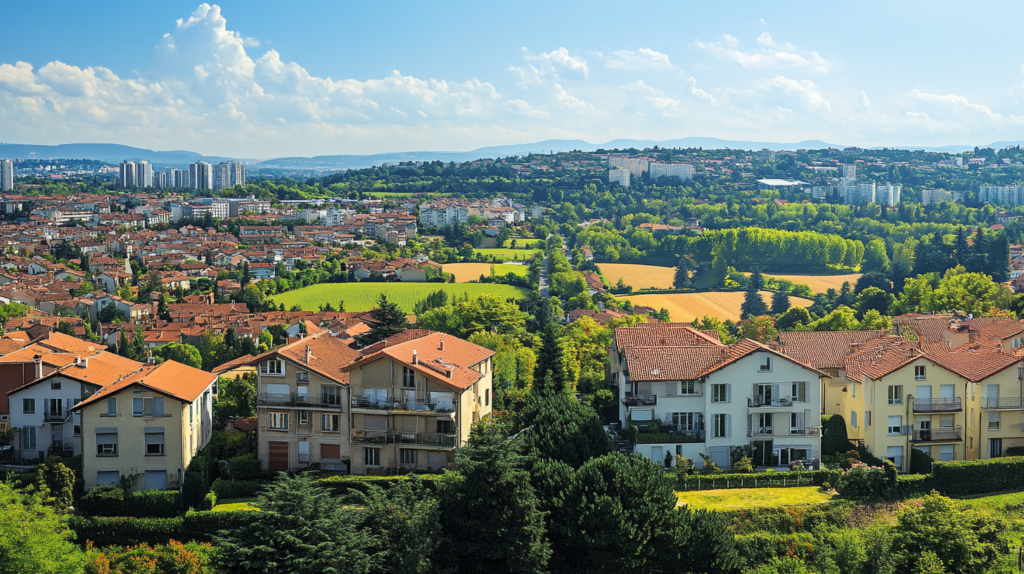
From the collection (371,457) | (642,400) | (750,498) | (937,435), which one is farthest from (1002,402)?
(371,457)

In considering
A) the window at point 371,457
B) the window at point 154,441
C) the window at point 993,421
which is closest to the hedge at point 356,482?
the window at point 371,457

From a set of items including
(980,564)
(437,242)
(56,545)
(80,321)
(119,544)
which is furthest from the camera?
(437,242)

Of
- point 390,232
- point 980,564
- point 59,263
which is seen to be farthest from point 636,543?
point 390,232

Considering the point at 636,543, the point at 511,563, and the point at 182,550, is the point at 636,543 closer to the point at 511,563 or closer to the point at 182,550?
the point at 511,563

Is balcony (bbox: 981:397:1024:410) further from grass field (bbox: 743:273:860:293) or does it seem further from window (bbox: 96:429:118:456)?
grass field (bbox: 743:273:860:293)

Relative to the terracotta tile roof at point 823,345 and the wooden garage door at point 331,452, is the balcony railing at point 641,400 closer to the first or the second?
the terracotta tile roof at point 823,345

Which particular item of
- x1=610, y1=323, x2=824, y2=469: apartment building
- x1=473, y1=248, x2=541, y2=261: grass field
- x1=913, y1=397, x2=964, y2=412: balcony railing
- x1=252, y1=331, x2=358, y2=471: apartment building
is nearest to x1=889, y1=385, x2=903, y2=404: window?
x1=913, y1=397, x2=964, y2=412: balcony railing

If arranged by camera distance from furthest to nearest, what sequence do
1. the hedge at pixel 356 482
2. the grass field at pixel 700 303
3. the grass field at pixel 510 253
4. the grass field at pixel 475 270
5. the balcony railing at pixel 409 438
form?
the grass field at pixel 510 253 < the grass field at pixel 475 270 < the grass field at pixel 700 303 < the balcony railing at pixel 409 438 < the hedge at pixel 356 482
